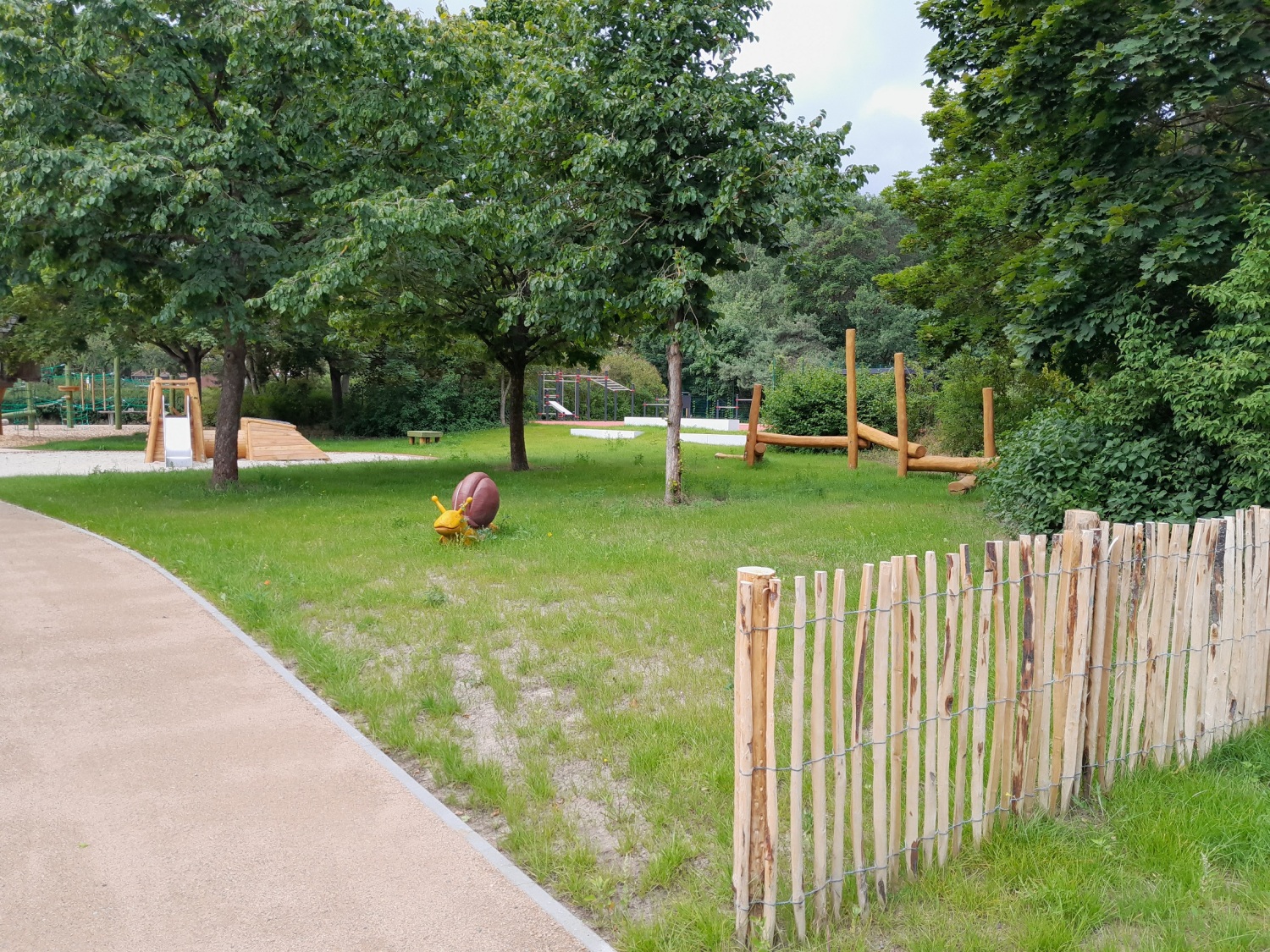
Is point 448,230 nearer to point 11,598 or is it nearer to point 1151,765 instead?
point 11,598

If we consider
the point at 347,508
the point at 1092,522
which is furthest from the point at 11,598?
the point at 1092,522

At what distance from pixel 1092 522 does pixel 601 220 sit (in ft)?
33.3

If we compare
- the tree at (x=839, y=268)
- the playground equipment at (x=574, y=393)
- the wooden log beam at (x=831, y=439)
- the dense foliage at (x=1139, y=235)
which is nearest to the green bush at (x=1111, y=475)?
the dense foliage at (x=1139, y=235)

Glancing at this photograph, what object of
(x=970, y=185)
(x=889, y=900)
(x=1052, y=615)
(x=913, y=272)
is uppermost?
(x=970, y=185)

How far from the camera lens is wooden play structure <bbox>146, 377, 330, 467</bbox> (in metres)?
22.8

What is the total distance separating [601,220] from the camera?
13.9 m

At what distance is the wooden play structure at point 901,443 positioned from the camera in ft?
56.5

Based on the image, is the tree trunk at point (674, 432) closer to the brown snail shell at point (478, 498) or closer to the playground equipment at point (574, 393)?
the brown snail shell at point (478, 498)

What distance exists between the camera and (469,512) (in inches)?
418

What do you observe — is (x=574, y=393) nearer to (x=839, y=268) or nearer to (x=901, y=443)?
(x=839, y=268)

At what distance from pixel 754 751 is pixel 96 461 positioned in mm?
25431

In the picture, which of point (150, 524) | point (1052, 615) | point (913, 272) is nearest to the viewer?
point (1052, 615)

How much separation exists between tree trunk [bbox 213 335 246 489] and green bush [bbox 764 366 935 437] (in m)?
17.0

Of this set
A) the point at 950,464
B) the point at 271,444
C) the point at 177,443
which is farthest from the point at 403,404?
the point at 950,464
